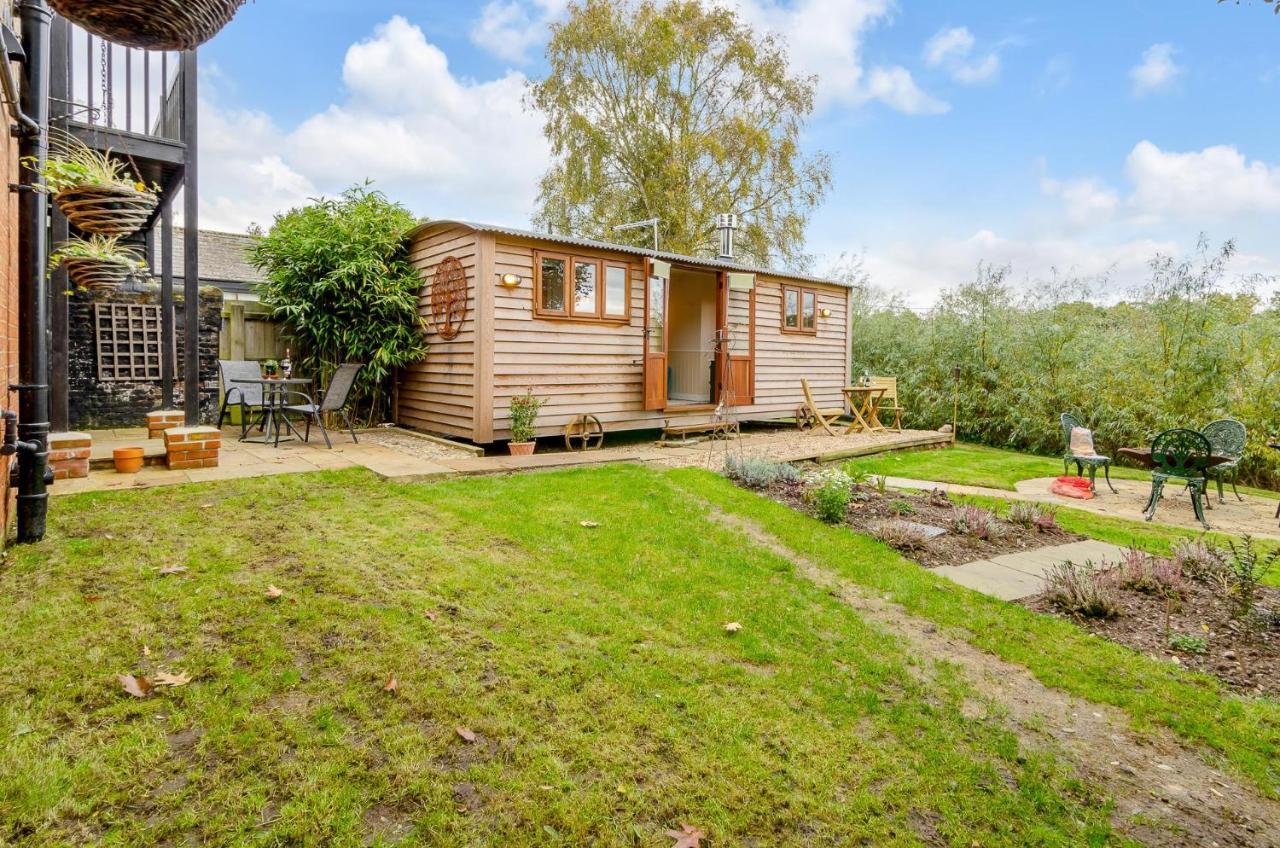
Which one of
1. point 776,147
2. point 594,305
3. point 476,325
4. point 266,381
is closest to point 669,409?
point 594,305

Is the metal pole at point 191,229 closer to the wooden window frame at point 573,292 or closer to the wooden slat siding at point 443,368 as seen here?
the wooden slat siding at point 443,368

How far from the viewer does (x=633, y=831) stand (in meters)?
1.58

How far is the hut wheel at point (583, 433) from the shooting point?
774 cm

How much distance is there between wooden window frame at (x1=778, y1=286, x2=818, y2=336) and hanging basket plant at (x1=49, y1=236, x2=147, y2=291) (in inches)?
325

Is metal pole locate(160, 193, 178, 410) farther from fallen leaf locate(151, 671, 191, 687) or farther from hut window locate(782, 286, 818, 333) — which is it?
hut window locate(782, 286, 818, 333)

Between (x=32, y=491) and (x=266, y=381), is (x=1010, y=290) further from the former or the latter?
(x=32, y=491)

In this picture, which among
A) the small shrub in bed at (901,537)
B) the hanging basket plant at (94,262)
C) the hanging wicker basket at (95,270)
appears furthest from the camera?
the hanging wicker basket at (95,270)

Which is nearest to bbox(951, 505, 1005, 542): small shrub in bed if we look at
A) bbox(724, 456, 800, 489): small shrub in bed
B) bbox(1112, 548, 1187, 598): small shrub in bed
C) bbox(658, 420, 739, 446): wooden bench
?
bbox(1112, 548, 1187, 598): small shrub in bed

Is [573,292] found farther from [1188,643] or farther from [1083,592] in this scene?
[1188,643]

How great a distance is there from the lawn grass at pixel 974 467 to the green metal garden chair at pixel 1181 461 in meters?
1.26

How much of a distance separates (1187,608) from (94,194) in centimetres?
631

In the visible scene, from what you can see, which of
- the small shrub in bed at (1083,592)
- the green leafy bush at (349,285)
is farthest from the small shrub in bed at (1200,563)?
the green leafy bush at (349,285)

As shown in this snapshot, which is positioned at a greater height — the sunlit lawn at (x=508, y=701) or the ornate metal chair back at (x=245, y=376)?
the ornate metal chair back at (x=245, y=376)

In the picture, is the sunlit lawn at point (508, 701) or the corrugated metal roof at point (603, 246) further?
the corrugated metal roof at point (603, 246)
